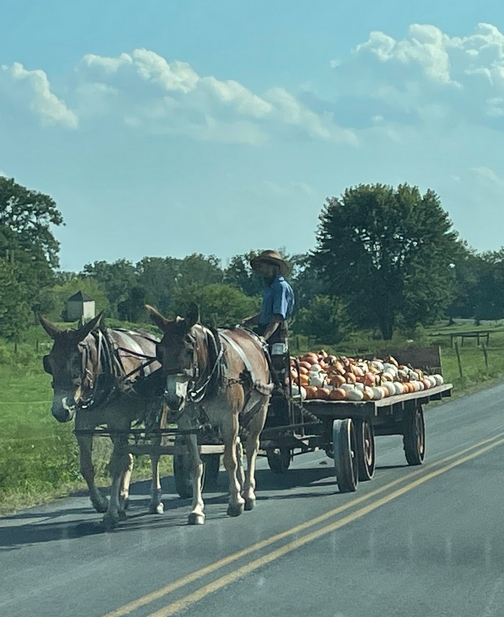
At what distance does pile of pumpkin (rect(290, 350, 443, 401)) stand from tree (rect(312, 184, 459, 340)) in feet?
197

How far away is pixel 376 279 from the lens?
249 feet

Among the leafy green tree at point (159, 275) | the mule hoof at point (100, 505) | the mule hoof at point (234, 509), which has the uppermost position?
the leafy green tree at point (159, 275)

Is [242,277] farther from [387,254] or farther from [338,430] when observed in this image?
[338,430]

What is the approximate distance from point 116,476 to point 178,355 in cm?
153

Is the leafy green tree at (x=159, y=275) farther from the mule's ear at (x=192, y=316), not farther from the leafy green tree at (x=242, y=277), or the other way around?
the mule's ear at (x=192, y=316)

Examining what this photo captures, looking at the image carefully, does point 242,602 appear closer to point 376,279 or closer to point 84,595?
point 84,595

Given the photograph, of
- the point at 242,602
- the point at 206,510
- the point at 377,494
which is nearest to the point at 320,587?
the point at 242,602

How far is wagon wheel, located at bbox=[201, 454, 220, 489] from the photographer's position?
1370 centimetres

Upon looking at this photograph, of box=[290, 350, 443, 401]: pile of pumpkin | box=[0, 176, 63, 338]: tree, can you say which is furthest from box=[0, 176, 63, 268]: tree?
box=[290, 350, 443, 401]: pile of pumpkin

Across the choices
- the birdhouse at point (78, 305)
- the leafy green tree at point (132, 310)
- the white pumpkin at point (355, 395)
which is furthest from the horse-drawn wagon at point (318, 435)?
the birdhouse at point (78, 305)

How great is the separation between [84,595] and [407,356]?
10444 mm

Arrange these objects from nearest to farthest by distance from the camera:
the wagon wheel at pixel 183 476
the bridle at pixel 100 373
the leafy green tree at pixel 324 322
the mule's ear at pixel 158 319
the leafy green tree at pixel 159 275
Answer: the bridle at pixel 100 373, the mule's ear at pixel 158 319, the wagon wheel at pixel 183 476, the leafy green tree at pixel 324 322, the leafy green tree at pixel 159 275

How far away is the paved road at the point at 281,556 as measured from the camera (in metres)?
7.21

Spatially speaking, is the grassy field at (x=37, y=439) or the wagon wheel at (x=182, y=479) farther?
the grassy field at (x=37, y=439)
